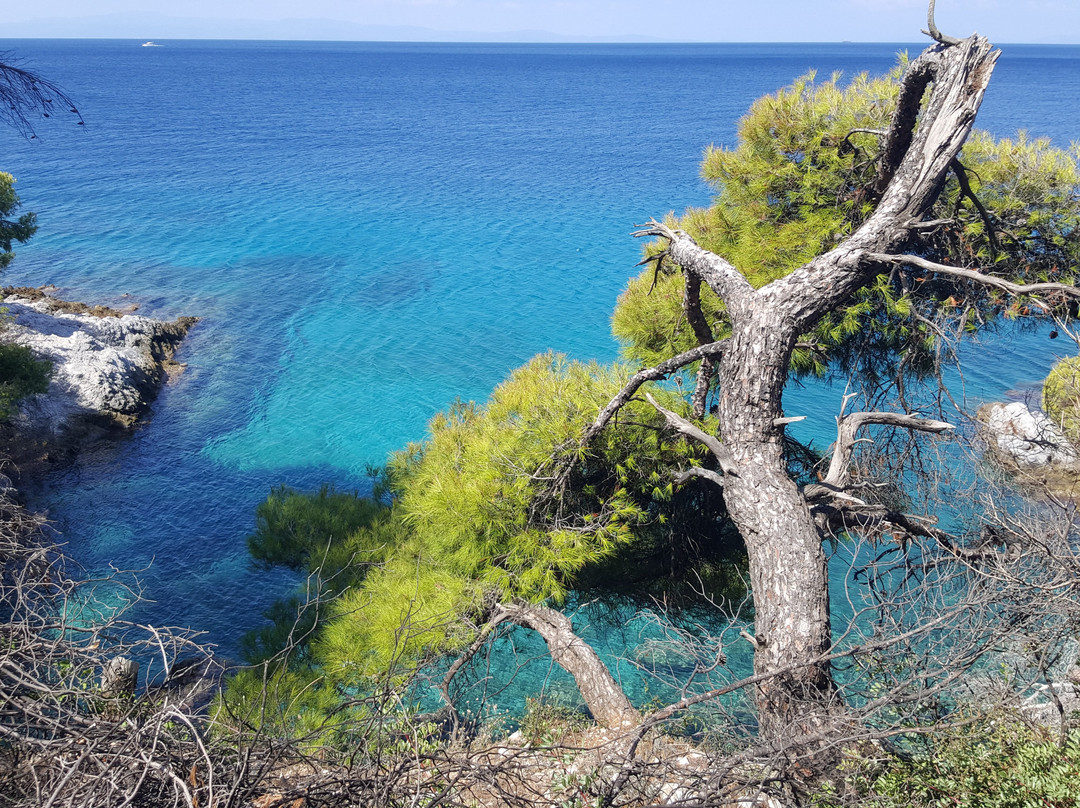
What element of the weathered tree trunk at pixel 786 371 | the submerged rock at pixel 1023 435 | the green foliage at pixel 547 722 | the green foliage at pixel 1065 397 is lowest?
the submerged rock at pixel 1023 435

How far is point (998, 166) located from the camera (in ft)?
23.2

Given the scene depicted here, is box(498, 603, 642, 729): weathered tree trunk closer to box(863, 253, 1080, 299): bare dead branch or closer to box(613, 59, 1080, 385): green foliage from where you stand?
box(613, 59, 1080, 385): green foliage

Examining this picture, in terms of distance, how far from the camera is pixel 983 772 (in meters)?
3.14

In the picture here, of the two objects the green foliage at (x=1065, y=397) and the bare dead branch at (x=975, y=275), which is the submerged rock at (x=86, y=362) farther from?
the green foliage at (x=1065, y=397)

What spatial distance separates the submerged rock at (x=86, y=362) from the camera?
42.2 feet

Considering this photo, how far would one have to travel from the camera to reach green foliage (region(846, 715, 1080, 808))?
9.73 feet

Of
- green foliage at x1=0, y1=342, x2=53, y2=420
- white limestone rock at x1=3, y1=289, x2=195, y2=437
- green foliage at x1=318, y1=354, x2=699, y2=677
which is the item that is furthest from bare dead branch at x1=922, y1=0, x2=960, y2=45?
white limestone rock at x1=3, y1=289, x2=195, y2=437

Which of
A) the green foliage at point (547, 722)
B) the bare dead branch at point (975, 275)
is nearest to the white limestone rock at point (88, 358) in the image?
the green foliage at point (547, 722)

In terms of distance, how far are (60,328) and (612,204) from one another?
20176 millimetres

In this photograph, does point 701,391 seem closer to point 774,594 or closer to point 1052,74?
point 774,594

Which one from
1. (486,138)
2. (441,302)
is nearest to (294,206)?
(441,302)

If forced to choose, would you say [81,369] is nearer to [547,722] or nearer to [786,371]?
[547,722]

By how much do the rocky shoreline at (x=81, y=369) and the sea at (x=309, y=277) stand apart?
1.82 ft

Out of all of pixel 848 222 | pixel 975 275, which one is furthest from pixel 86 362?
pixel 975 275
